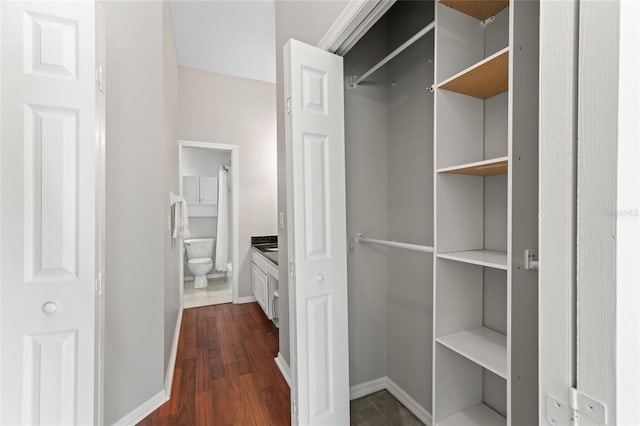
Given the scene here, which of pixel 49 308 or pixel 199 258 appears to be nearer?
pixel 49 308

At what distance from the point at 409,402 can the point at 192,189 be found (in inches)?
186

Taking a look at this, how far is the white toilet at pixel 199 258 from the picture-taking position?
458 centimetres

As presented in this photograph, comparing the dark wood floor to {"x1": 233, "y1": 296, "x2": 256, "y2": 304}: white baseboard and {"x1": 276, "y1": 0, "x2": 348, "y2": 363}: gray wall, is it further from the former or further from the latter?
{"x1": 233, "y1": 296, "x2": 256, "y2": 304}: white baseboard

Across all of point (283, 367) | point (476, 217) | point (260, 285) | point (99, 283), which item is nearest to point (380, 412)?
point (283, 367)

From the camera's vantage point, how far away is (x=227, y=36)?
9.93 ft

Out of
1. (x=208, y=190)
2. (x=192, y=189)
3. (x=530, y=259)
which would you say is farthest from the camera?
(x=208, y=190)

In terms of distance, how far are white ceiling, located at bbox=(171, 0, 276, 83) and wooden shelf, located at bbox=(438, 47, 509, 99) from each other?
7.03 ft

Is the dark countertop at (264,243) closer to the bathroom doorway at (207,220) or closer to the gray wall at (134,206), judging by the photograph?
the bathroom doorway at (207,220)

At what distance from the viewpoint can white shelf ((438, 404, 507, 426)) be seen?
1212 millimetres

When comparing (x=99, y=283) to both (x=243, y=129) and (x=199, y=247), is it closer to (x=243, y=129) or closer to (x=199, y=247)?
(x=243, y=129)

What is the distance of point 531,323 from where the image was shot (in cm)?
96

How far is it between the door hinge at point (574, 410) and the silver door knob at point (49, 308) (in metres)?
1.36

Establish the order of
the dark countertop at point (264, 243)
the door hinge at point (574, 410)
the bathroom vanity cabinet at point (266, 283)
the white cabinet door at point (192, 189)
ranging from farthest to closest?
the white cabinet door at point (192, 189) → the dark countertop at point (264, 243) → the bathroom vanity cabinet at point (266, 283) → the door hinge at point (574, 410)

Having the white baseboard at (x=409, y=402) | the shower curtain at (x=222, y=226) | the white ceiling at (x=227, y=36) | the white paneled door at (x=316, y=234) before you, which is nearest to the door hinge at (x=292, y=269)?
the white paneled door at (x=316, y=234)
